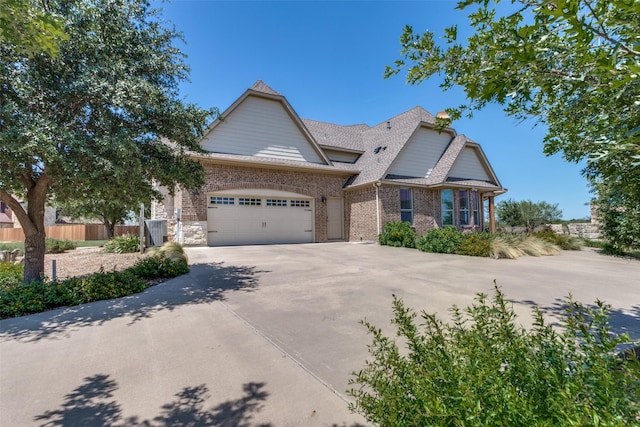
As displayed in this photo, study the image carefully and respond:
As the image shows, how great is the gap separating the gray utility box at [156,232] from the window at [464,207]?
17.0m

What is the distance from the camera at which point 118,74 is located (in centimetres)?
568

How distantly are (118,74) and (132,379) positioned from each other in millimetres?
5686

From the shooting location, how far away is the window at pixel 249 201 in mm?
15112

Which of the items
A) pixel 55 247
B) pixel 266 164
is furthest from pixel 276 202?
pixel 55 247

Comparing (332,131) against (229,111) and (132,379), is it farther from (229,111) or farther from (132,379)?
(132,379)

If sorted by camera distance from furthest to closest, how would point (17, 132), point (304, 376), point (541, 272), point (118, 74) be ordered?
point (541, 272) < point (118, 74) < point (17, 132) < point (304, 376)

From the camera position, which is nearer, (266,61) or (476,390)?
(476,390)

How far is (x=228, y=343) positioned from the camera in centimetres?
353

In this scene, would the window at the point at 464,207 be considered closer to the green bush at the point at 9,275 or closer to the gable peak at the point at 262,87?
the gable peak at the point at 262,87

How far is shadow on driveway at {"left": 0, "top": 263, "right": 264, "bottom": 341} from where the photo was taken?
4.19 m

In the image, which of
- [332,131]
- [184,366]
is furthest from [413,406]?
[332,131]

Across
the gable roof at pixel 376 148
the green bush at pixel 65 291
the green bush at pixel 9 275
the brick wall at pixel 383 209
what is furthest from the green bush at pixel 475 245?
the green bush at pixel 9 275

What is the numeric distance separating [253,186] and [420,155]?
34.1 ft

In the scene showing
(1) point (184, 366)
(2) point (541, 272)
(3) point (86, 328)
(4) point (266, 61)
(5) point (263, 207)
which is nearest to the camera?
(1) point (184, 366)
